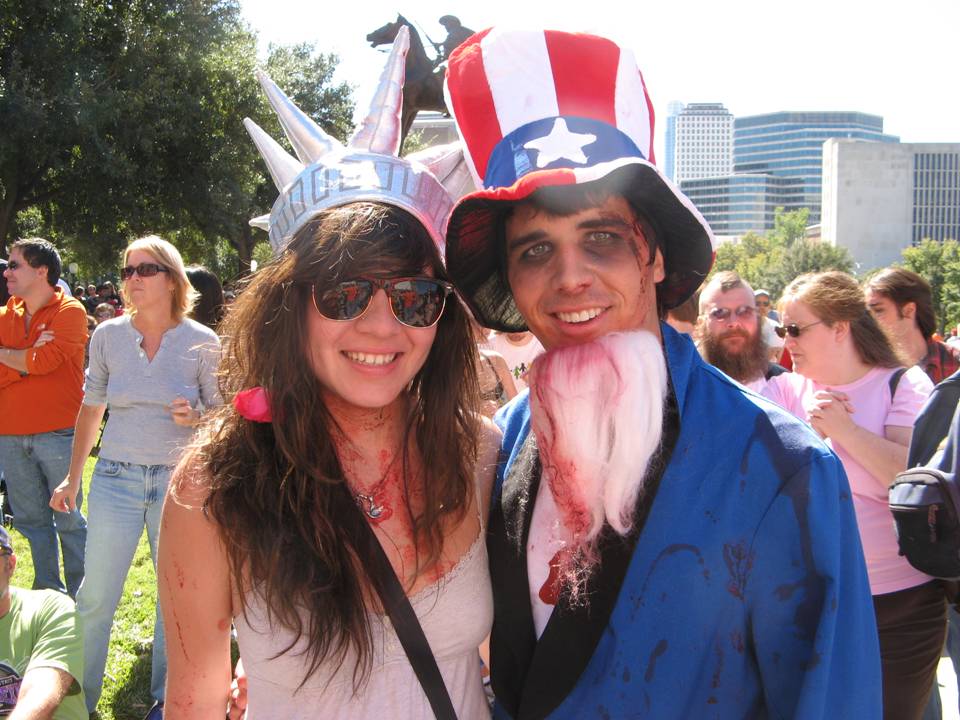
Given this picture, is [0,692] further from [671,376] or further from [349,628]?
[671,376]

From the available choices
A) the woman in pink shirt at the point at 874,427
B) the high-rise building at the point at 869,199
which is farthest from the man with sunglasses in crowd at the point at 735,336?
the high-rise building at the point at 869,199

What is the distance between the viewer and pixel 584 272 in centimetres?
169

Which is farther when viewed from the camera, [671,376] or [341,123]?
[341,123]

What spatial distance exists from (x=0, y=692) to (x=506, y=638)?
2.14 metres

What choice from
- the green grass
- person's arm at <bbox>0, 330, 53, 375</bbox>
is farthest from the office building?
person's arm at <bbox>0, 330, 53, 375</bbox>

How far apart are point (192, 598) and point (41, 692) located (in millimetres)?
1582

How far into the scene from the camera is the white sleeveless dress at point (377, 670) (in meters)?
1.63

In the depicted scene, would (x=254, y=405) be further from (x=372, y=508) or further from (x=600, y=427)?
(x=600, y=427)

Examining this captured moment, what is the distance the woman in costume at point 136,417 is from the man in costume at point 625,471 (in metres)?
2.35

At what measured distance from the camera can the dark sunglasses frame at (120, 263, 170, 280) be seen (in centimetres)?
398

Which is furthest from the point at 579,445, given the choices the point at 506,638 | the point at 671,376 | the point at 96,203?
the point at 96,203

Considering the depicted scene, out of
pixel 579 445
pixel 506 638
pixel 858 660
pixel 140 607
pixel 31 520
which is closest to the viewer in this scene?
pixel 858 660

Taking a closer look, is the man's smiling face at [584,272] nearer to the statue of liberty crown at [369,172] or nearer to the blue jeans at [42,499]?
the statue of liberty crown at [369,172]

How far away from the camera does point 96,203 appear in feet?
58.2
